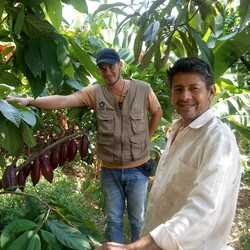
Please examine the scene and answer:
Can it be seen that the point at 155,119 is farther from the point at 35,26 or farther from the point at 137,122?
the point at 35,26

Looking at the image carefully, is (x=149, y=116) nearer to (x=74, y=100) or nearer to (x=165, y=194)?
(x=74, y=100)

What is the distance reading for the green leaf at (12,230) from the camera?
3.13 feet

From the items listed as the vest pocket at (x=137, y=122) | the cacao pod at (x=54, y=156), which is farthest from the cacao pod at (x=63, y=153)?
the vest pocket at (x=137, y=122)

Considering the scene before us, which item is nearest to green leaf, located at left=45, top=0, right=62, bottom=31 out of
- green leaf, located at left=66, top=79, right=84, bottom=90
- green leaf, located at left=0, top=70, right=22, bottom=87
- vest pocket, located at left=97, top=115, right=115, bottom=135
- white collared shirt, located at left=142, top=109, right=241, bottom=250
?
green leaf, located at left=0, top=70, right=22, bottom=87

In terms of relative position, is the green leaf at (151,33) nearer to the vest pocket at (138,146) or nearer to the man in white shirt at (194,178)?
the man in white shirt at (194,178)

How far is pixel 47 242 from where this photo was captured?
0.98 m

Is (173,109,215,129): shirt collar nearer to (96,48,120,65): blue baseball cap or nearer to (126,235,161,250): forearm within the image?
(126,235,161,250): forearm

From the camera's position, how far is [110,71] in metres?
1.76

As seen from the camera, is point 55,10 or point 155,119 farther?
point 155,119

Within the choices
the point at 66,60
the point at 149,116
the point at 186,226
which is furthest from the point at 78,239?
the point at 149,116

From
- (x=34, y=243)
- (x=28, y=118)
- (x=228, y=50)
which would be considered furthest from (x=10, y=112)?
(x=228, y=50)

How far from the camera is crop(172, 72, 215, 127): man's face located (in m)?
1.02

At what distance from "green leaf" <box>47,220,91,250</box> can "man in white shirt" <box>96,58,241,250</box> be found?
0.17m

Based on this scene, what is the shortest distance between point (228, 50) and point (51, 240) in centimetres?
135
